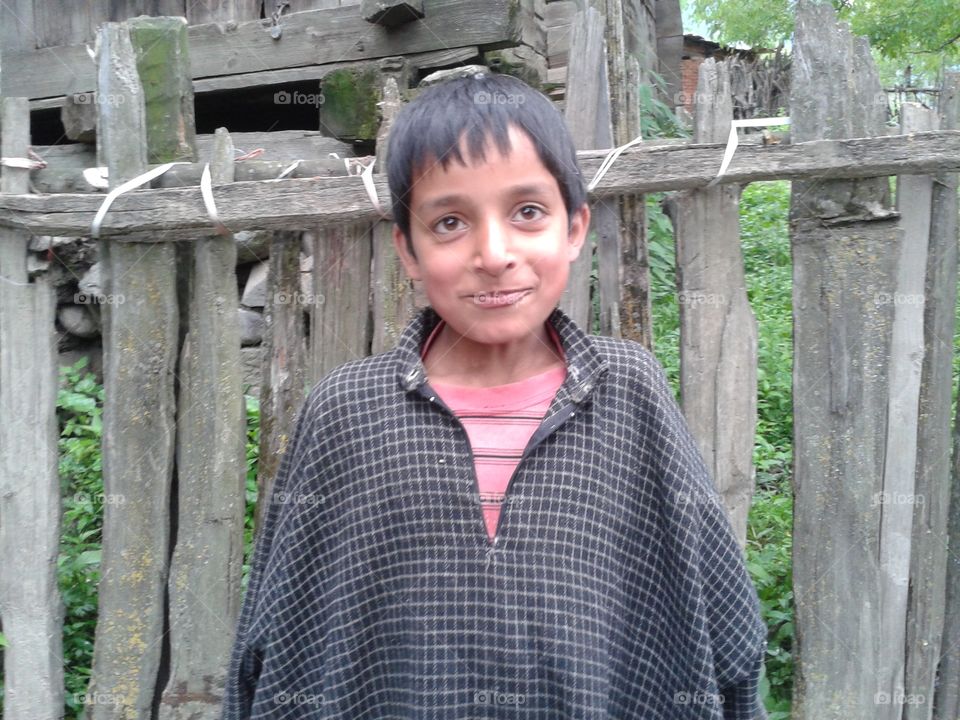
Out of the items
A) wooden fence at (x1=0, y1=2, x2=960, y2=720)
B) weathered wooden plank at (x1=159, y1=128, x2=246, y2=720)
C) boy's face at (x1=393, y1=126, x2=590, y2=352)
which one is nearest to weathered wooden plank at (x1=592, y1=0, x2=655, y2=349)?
wooden fence at (x1=0, y1=2, x2=960, y2=720)

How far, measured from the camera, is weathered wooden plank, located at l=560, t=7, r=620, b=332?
7.72 ft

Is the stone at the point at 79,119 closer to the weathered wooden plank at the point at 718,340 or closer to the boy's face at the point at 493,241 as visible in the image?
the weathered wooden plank at the point at 718,340

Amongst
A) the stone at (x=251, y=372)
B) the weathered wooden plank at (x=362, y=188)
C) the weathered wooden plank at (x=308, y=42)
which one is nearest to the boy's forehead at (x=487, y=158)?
the weathered wooden plank at (x=362, y=188)

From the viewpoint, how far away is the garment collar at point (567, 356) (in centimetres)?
160

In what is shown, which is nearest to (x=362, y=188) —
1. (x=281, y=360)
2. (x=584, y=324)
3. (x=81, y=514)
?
(x=281, y=360)

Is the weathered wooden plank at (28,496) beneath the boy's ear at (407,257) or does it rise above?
beneath

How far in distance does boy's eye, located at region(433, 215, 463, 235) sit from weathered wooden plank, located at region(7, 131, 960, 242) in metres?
0.74

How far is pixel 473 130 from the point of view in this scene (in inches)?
59.4

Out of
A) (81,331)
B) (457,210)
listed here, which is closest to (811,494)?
(457,210)

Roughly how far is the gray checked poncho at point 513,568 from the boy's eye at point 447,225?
0.85 ft

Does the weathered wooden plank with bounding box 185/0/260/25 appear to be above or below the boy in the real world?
above

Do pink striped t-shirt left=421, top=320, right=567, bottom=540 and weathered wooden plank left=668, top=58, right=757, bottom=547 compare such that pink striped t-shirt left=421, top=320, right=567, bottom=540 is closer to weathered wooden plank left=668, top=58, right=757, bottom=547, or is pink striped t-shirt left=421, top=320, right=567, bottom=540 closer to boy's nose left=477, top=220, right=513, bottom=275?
boy's nose left=477, top=220, right=513, bottom=275

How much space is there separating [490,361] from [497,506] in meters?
0.26

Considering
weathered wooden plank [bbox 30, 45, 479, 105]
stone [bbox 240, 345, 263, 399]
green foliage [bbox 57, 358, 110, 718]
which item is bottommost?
green foliage [bbox 57, 358, 110, 718]
